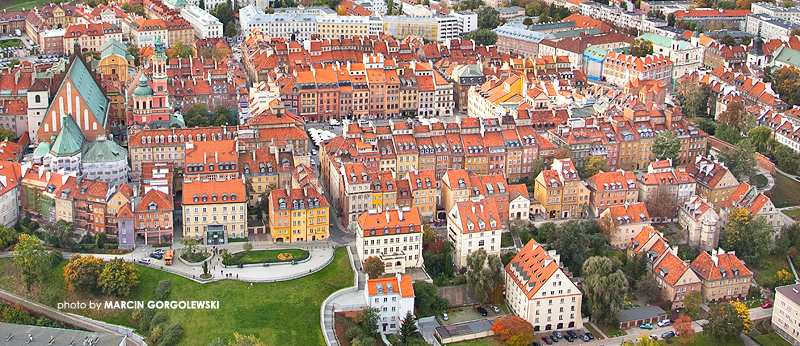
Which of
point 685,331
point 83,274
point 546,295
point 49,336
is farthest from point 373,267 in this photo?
point 49,336

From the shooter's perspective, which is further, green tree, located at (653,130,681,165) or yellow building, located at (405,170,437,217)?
green tree, located at (653,130,681,165)

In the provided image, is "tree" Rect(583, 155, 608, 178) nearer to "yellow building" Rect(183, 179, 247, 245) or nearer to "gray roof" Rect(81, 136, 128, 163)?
"yellow building" Rect(183, 179, 247, 245)

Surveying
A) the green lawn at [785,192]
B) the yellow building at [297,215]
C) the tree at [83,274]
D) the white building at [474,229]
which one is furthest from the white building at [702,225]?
the tree at [83,274]

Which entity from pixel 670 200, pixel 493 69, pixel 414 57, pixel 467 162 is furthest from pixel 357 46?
pixel 670 200

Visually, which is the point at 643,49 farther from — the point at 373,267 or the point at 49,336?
the point at 49,336

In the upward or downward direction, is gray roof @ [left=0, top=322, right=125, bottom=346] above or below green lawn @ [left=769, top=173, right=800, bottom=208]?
below

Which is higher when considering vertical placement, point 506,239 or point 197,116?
point 197,116

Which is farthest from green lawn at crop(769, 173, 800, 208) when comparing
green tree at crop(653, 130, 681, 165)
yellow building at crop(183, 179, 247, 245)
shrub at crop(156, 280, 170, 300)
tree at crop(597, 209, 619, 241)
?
shrub at crop(156, 280, 170, 300)
